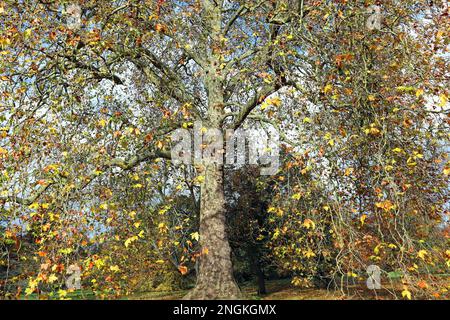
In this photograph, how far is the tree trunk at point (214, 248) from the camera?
8.27 m

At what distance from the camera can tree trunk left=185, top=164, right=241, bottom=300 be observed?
8.27m

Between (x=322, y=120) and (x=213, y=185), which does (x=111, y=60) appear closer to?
(x=213, y=185)

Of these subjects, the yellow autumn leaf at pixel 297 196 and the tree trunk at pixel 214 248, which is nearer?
the yellow autumn leaf at pixel 297 196

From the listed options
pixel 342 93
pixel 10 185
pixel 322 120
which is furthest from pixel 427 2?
pixel 10 185

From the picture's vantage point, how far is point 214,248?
881 centimetres

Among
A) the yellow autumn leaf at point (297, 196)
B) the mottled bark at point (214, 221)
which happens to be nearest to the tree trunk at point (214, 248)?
the mottled bark at point (214, 221)

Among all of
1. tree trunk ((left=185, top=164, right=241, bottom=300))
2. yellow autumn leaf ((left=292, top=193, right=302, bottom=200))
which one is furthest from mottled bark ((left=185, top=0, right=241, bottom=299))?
yellow autumn leaf ((left=292, top=193, right=302, bottom=200))

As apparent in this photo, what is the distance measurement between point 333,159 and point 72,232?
5330 mm

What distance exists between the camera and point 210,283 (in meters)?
8.40

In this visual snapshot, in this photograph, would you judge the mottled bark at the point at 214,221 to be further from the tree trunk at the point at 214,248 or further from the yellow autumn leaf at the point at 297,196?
the yellow autumn leaf at the point at 297,196

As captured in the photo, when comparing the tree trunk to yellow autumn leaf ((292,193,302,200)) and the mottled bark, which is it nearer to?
the mottled bark

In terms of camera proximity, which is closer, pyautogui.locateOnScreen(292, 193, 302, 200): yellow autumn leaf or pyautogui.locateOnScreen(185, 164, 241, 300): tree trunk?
pyautogui.locateOnScreen(292, 193, 302, 200): yellow autumn leaf

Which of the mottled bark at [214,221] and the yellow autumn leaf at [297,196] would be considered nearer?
the yellow autumn leaf at [297,196]

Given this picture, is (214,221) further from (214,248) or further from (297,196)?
(297,196)
